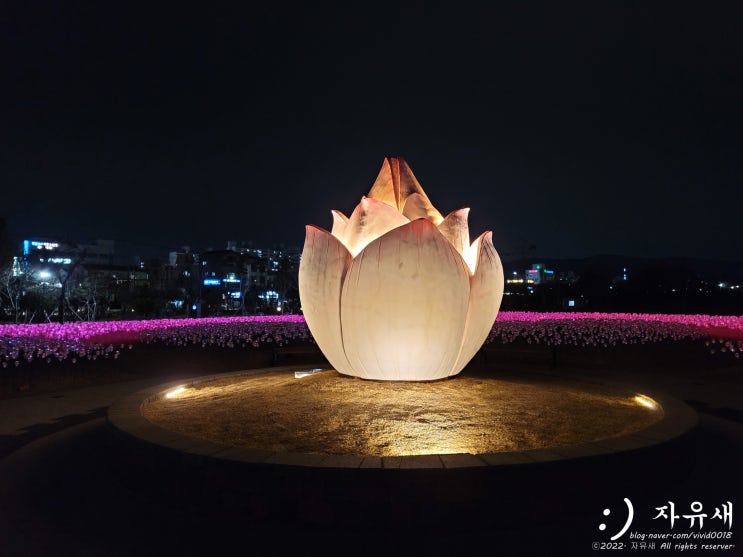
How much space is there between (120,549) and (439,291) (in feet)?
15.8

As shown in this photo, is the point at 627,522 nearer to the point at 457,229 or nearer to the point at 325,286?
the point at 325,286

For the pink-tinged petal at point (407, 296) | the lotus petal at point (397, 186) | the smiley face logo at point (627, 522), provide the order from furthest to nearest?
1. the lotus petal at point (397, 186)
2. the pink-tinged petal at point (407, 296)
3. the smiley face logo at point (627, 522)

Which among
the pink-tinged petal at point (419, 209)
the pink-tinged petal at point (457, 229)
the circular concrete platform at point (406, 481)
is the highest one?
the pink-tinged petal at point (419, 209)

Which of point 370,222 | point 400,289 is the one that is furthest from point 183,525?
point 370,222

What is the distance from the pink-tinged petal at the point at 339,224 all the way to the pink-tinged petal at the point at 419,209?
3.14 ft

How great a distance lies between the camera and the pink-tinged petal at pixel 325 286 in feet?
26.6

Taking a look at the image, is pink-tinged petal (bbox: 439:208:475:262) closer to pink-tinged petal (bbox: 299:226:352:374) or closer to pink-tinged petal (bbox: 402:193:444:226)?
pink-tinged petal (bbox: 402:193:444:226)

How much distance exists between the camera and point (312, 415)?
6.84m

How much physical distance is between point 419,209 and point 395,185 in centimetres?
63

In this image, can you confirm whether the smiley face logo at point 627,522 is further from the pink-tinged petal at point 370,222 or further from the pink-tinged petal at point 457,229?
the pink-tinged petal at point 370,222

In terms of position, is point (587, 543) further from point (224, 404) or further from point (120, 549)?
point (224, 404)

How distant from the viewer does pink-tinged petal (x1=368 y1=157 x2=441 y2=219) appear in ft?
29.8

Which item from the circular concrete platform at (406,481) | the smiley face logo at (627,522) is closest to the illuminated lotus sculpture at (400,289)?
the circular concrete platform at (406,481)

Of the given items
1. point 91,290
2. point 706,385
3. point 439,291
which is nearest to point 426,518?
point 439,291
